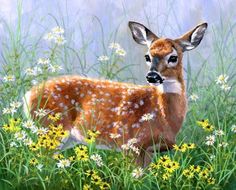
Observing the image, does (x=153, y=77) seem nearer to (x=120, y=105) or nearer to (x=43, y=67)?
(x=120, y=105)

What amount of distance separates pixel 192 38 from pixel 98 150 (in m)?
1.34

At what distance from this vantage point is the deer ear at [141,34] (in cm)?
697

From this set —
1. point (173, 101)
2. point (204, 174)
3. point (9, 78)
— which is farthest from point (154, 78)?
point (9, 78)

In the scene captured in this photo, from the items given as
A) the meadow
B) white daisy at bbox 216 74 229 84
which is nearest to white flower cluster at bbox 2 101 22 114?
the meadow

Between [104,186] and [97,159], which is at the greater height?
[97,159]

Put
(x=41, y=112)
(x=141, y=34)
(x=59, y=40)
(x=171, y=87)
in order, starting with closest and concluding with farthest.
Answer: (x=41, y=112), (x=171, y=87), (x=141, y=34), (x=59, y=40)

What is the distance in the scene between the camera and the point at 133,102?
6883 millimetres

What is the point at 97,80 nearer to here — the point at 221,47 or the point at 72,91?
the point at 72,91

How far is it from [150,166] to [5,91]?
163 centimetres

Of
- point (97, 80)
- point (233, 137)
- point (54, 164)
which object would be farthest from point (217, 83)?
point (54, 164)

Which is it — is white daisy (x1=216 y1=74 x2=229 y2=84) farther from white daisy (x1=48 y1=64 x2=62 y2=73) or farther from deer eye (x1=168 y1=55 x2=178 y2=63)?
white daisy (x1=48 y1=64 x2=62 y2=73)

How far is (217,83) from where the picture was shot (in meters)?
7.15

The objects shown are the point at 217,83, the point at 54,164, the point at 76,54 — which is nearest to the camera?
the point at 54,164

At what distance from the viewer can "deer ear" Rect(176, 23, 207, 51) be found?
270 inches
